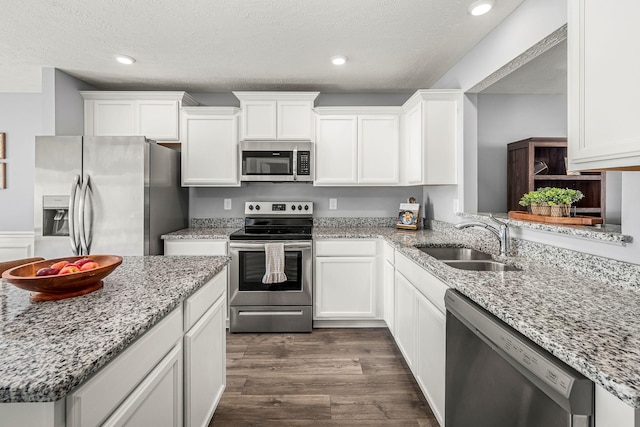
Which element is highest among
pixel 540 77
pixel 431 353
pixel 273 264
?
pixel 540 77

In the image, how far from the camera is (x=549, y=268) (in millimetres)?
1747

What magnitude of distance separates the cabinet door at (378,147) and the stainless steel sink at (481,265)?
1.51 meters

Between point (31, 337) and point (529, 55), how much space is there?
8.66 feet

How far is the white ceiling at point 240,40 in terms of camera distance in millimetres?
2068

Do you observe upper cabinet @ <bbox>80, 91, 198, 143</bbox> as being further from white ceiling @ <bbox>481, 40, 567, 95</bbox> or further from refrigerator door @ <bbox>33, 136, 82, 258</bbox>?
white ceiling @ <bbox>481, 40, 567, 95</bbox>

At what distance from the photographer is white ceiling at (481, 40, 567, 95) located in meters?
2.37

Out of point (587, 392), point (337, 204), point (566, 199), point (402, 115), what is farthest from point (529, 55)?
point (337, 204)

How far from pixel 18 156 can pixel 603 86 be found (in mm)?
4966

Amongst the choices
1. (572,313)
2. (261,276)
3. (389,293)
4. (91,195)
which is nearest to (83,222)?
(91,195)

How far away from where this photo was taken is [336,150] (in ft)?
11.3

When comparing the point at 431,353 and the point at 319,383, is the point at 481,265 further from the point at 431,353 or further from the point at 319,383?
the point at 319,383

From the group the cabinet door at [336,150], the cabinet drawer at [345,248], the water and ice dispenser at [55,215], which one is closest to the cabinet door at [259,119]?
the cabinet door at [336,150]

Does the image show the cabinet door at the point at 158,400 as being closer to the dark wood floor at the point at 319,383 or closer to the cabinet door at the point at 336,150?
the dark wood floor at the point at 319,383

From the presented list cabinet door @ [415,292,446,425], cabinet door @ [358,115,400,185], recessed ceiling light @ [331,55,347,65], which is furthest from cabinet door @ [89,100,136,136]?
cabinet door @ [415,292,446,425]
